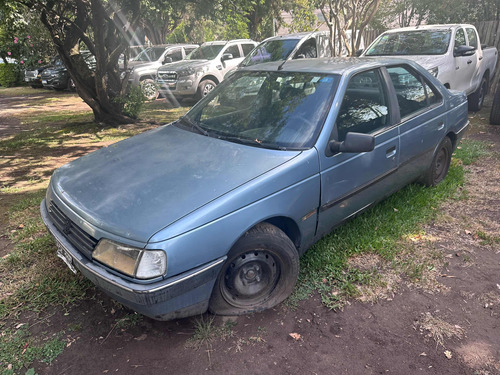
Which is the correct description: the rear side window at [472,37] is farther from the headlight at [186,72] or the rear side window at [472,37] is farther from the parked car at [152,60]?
Answer: the parked car at [152,60]

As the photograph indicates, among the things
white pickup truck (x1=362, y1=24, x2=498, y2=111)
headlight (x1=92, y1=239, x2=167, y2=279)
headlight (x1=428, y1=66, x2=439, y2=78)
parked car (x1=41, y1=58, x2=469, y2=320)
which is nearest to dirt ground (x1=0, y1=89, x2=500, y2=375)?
parked car (x1=41, y1=58, x2=469, y2=320)

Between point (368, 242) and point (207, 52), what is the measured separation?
10.3 meters

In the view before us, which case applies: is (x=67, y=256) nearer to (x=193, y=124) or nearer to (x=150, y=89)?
(x=193, y=124)

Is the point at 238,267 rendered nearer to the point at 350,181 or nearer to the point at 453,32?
the point at 350,181

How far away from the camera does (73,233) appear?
2535 millimetres

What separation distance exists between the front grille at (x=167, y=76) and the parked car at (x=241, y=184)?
7785 millimetres

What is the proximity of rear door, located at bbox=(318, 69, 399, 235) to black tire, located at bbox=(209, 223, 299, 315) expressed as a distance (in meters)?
0.49

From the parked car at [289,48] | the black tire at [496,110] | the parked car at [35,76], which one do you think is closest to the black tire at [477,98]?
the black tire at [496,110]

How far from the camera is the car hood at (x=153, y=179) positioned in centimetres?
230

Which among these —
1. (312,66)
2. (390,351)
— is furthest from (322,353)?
(312,66)

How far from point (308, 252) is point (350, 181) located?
773mm

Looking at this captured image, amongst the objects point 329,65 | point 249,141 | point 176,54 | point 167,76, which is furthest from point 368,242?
point 176,54

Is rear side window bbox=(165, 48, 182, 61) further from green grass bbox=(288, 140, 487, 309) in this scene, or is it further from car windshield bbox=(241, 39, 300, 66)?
green grass bbox=(288, 140, 487, 309)

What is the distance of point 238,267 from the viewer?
8.43 feet
